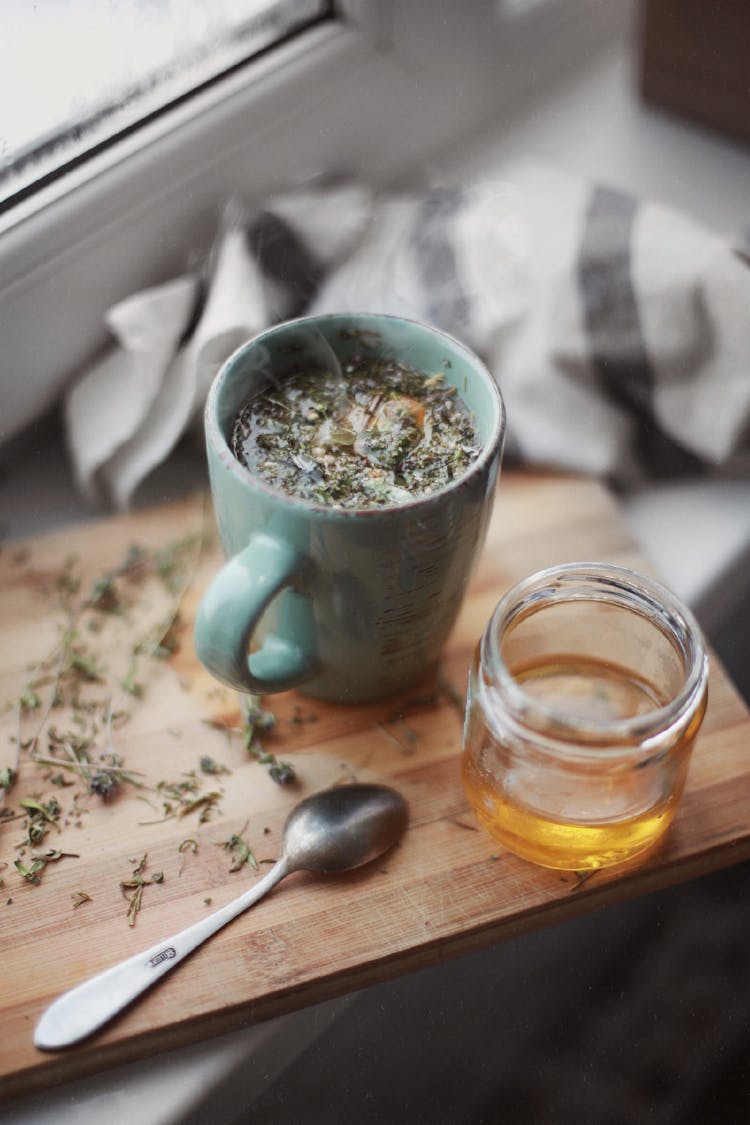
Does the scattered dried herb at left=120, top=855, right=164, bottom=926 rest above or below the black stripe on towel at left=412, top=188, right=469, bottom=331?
below

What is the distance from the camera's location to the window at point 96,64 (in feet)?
2.06

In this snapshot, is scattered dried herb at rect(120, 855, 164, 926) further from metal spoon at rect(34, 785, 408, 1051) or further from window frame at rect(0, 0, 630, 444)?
window frame at rect(0, 0, 630, 444)

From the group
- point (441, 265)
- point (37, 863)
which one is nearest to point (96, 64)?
point (441, 265)

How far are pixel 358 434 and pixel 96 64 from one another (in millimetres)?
304

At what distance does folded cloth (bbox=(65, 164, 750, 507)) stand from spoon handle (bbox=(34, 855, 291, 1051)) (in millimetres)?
334

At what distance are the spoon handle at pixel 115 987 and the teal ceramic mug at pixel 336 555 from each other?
12 centimetres

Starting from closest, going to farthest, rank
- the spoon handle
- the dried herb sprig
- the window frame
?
the spoon handle, the dried herb sprig, the window frame

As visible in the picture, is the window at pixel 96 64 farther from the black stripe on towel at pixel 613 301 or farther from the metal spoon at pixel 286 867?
the metal spoon at pixel 286 867

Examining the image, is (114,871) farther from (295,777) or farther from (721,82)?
(721,82)

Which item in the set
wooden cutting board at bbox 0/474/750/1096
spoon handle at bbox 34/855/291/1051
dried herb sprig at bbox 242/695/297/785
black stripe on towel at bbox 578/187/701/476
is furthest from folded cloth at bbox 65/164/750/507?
spoon handle at bbox 34/855/291/1051

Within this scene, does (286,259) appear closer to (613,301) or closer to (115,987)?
(613,301)

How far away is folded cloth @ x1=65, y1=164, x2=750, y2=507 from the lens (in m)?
0.73

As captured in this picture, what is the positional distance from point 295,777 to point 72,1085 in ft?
0.60

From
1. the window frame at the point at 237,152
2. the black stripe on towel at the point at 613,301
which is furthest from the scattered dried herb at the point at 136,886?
the black stripe on towel at the point at 613,301
